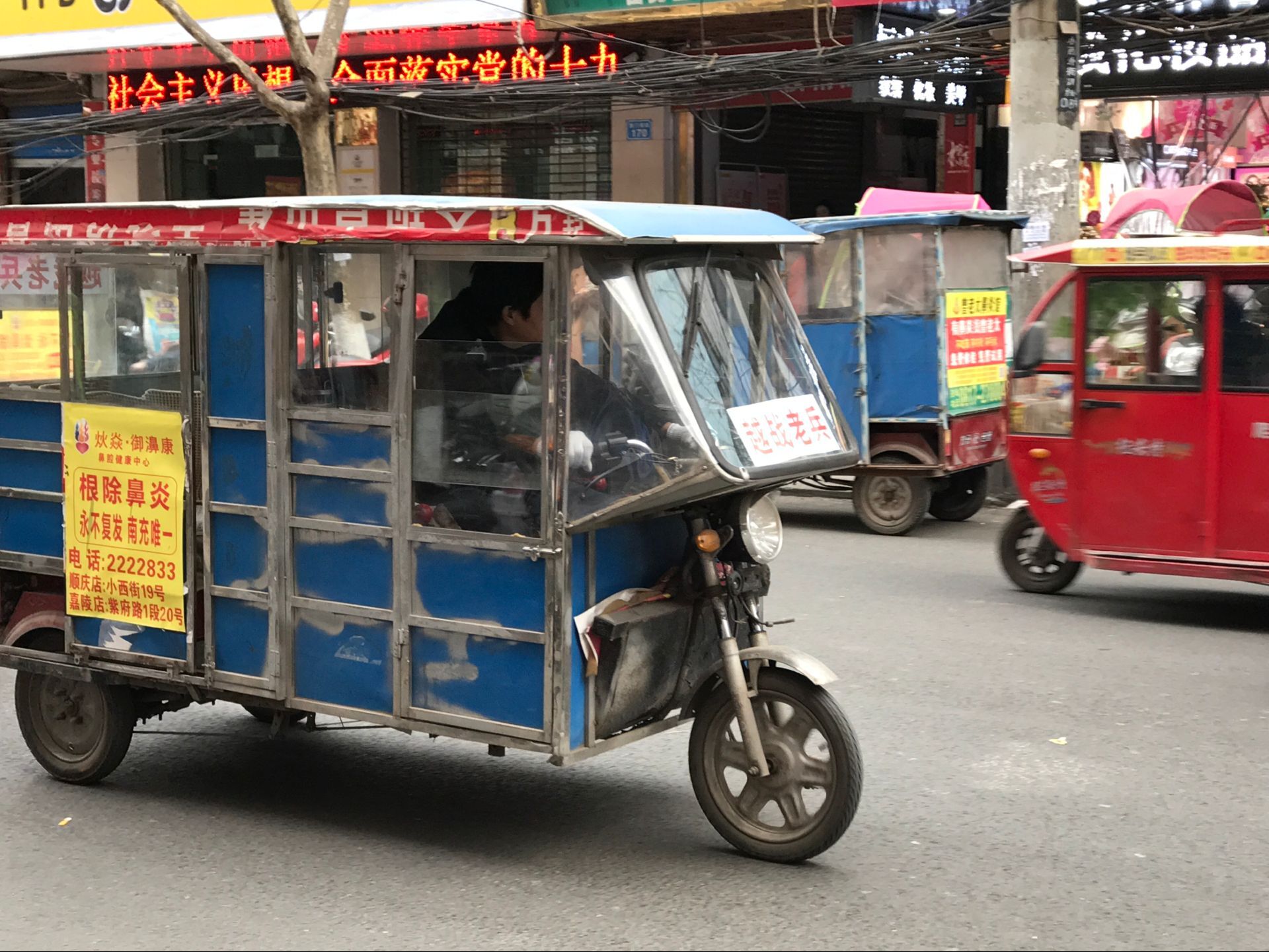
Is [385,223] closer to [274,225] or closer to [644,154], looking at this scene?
[274,225]

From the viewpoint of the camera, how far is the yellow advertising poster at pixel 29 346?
17.3 feet

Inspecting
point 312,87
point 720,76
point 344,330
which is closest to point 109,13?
point 312,87

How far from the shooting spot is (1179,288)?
7777mm

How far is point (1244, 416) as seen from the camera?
7.67m

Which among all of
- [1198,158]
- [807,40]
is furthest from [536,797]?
[1198,158]

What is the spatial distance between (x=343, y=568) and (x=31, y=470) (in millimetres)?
1418

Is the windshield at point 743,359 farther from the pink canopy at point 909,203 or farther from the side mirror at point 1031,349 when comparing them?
the pink canopy at point 909,203

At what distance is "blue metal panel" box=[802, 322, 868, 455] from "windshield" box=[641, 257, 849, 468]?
580 centimetres

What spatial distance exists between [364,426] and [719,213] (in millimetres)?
1275

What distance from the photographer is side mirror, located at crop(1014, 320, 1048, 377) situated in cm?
828

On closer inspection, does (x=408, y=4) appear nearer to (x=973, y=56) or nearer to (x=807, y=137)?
(x=807, y=137)

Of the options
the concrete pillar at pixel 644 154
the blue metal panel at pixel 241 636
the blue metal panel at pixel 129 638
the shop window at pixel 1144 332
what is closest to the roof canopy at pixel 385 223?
the blue metal panel at pixel 241 636

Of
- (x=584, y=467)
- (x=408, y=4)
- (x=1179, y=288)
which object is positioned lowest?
(x=584, y=467)

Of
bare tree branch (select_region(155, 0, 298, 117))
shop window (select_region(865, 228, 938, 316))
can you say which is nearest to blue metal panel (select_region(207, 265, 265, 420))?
shop window (select_region(865, 228, 938, 316))
